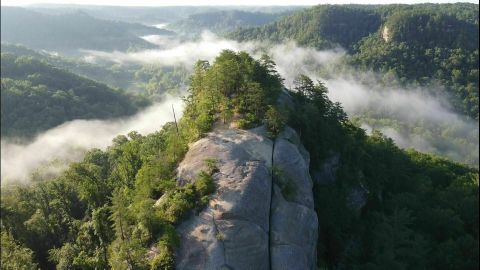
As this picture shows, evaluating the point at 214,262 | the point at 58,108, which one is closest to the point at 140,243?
the point at 214,262

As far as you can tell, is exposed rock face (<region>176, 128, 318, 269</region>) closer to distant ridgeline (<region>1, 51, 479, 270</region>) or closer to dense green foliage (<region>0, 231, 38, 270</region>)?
distant ridgeline (<region>1, 51, 479, 270</region>)

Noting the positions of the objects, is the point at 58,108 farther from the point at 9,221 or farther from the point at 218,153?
the point at 218,153

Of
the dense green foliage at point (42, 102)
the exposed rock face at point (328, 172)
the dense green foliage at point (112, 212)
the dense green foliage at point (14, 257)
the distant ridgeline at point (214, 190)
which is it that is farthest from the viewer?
the dense green foliage at point (42, 102)

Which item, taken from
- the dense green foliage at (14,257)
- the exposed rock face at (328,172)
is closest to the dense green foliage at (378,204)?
the exposed rock face at (328,172)

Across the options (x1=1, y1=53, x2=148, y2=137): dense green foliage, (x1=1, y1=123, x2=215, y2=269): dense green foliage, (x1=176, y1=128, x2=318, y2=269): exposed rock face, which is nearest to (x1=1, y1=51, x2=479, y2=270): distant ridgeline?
(x1=1, y1=123, x2=215, y2=269): dense green foliage

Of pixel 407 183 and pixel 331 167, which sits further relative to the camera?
pixel 407 183

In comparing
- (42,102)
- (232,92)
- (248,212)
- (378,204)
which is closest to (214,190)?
(248,212)

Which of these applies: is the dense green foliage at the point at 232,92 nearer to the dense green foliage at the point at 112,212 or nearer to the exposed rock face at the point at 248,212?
the exposed rock face at the point at 248,212
